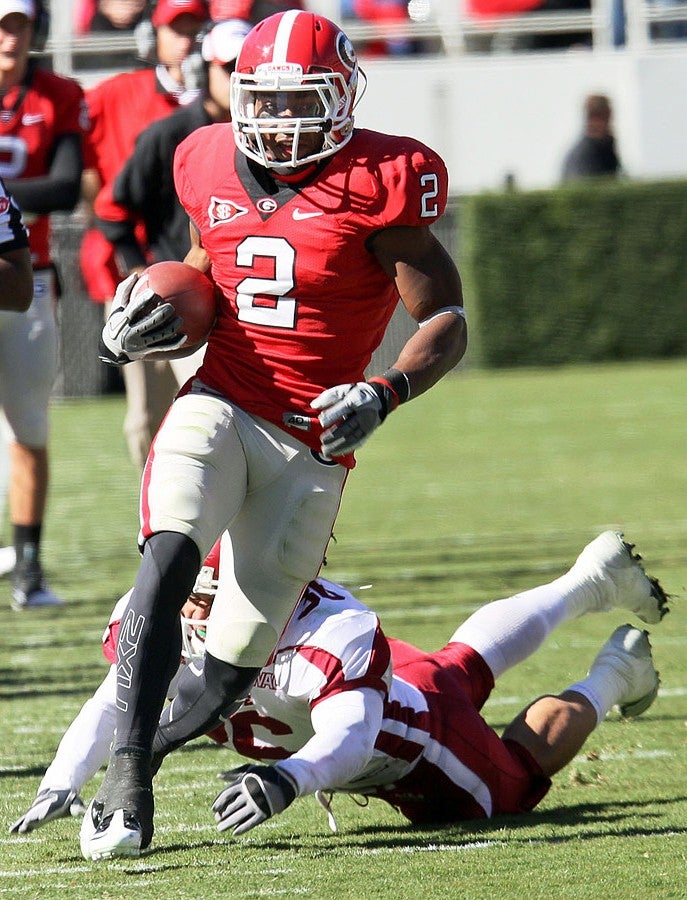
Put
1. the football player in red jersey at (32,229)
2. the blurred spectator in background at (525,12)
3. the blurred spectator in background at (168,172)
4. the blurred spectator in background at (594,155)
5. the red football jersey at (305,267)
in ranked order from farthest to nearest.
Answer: the blurred spectator in background at (525,12) < the blurred spectator in background at (594,155) < the football player in red jersey at (32,229) < the blurred spectator in background at (168,172) < the red football jersey at (305,267)

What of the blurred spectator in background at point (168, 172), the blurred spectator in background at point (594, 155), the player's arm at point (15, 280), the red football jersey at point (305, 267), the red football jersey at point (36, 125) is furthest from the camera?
the blurred spectator in background at point (594, 155)

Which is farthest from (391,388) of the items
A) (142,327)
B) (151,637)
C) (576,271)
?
(576,271)

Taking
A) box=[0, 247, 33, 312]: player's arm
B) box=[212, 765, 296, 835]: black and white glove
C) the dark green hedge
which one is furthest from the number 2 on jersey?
the dark green hedge

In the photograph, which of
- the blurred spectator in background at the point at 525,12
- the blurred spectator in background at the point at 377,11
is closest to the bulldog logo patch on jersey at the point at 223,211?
the blurred spectator in background at the point at 377,11

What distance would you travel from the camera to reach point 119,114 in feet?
21.6

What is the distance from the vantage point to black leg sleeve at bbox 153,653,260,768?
11.2ft

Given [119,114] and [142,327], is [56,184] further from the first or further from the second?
[142,327]

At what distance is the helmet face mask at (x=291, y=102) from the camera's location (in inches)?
139

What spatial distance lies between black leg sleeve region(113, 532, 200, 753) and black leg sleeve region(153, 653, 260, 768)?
0.51ft

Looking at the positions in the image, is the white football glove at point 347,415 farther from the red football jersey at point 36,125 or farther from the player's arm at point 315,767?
the red football jersey at point 36,125

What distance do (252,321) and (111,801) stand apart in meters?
1.06

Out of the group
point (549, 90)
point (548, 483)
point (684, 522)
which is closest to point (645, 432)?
point (548, 483)

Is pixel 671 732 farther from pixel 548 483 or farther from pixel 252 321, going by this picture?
pixel 548 483

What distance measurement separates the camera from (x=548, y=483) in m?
9.02
